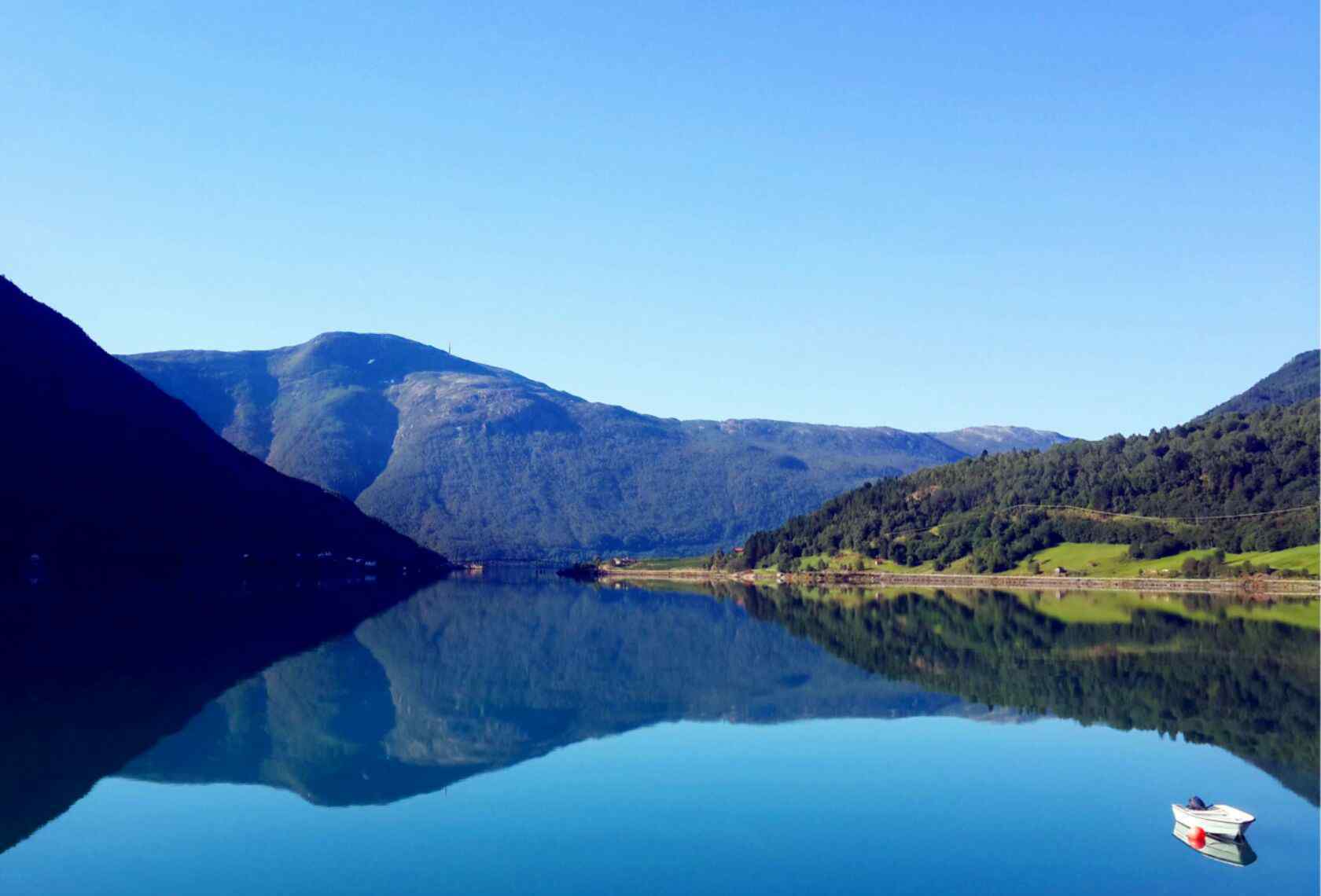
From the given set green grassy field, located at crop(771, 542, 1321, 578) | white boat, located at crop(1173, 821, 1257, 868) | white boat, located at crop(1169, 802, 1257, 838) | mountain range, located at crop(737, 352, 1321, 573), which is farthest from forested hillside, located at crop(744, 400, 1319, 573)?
white boat, located at crop(1173, 821, 1257, 868)

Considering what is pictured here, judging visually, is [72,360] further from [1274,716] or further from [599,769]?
[1274,716]

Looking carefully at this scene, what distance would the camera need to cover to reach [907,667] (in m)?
51.4

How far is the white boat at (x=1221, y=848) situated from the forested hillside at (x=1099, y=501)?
10993 centimetres

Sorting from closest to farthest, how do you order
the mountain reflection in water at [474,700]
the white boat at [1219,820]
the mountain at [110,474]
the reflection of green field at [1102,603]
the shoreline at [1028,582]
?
the white boat at [1219,820] < the mountain reflection in water at [474,700] < the reflection of green field at [1102,603] < the shoreline at [1028,582] < the mountain at [110,474]

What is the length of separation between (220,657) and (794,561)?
12749 cm

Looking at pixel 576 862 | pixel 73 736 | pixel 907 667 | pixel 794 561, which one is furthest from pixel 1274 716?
pixel 794 561

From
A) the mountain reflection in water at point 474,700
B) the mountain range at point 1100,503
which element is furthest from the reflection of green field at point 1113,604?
the mountain reflection in water at point 474,700

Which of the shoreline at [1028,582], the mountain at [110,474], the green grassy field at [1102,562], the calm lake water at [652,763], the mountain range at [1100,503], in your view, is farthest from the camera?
the mountain range at [1100,503]

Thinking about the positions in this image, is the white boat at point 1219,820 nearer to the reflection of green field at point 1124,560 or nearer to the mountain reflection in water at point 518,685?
the mountain reflection in water at point 518,685

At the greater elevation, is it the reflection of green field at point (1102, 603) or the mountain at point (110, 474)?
the mountain at point (110, 474)

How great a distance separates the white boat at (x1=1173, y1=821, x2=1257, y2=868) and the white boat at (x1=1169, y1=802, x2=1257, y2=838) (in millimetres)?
138

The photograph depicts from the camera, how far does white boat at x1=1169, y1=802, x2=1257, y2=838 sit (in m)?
21.4

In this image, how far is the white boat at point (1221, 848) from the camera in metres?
21.0

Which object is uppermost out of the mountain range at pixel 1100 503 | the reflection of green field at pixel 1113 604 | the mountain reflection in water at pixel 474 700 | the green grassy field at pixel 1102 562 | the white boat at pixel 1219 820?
the mountain range at pixel 1100 503
